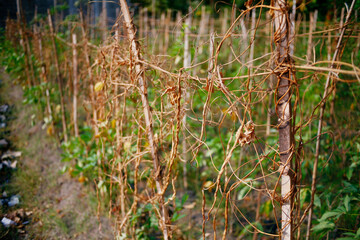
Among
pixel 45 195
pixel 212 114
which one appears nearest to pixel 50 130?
pixel 45 195

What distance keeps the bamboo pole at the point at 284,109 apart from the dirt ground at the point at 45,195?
1.42 meters

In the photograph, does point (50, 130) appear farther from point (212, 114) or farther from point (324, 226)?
point (324, 226)

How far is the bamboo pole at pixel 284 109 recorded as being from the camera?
0.88 m

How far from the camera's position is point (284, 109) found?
0.93 metres

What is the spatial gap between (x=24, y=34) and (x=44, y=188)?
257cm

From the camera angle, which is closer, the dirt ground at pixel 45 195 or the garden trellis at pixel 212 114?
the garden trellis at pixel 212 114

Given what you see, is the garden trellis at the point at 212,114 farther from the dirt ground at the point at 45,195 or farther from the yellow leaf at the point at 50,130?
the yellow leaf at the point at 50,130

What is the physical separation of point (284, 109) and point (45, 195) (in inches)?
93.3

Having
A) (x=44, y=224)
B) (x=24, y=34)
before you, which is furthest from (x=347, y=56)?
(x=24, y=34)

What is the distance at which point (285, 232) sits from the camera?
1030mm

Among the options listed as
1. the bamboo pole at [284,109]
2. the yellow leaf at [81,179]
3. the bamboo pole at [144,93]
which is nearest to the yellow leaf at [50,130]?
the yellow leaf at [81,179]

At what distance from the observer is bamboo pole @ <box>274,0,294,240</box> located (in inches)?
34.8

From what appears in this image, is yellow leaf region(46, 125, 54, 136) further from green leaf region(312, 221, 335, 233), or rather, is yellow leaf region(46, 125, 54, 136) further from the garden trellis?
green leaf region(312, 221, 335, 233)

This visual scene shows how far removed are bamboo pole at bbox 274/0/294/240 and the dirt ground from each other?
4.67ft
